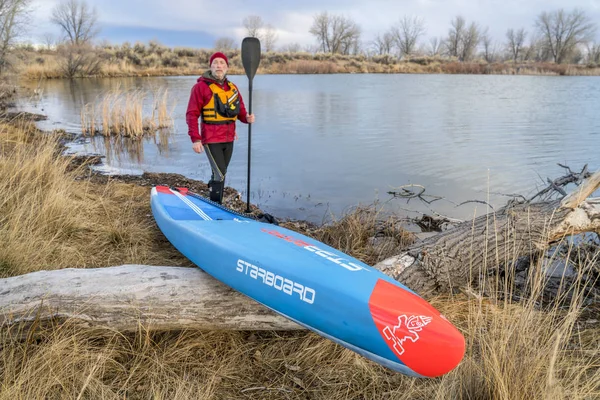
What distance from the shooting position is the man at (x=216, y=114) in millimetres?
4000

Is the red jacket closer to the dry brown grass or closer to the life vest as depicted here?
the life vest

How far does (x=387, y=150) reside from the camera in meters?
8.70

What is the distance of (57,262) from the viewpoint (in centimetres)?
303

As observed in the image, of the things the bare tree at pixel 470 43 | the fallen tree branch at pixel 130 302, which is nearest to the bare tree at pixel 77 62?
the fallen tree branch at pixel 130 302

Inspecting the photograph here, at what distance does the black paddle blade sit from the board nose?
10.6 ft

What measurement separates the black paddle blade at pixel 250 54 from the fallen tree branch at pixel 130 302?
2749 millimetres

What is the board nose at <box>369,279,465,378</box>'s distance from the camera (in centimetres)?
186

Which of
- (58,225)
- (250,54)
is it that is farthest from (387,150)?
(58,225)

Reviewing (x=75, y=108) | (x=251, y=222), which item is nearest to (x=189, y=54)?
(x=75, y=108)

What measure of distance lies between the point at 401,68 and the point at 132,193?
107 ft

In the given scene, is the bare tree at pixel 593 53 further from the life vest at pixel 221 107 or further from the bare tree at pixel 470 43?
the life vest at pixel 221 107

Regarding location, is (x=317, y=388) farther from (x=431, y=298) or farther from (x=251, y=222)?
(x=251, y=222)

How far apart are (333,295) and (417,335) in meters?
0.45

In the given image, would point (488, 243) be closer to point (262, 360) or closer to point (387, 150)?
point (262, 360)
